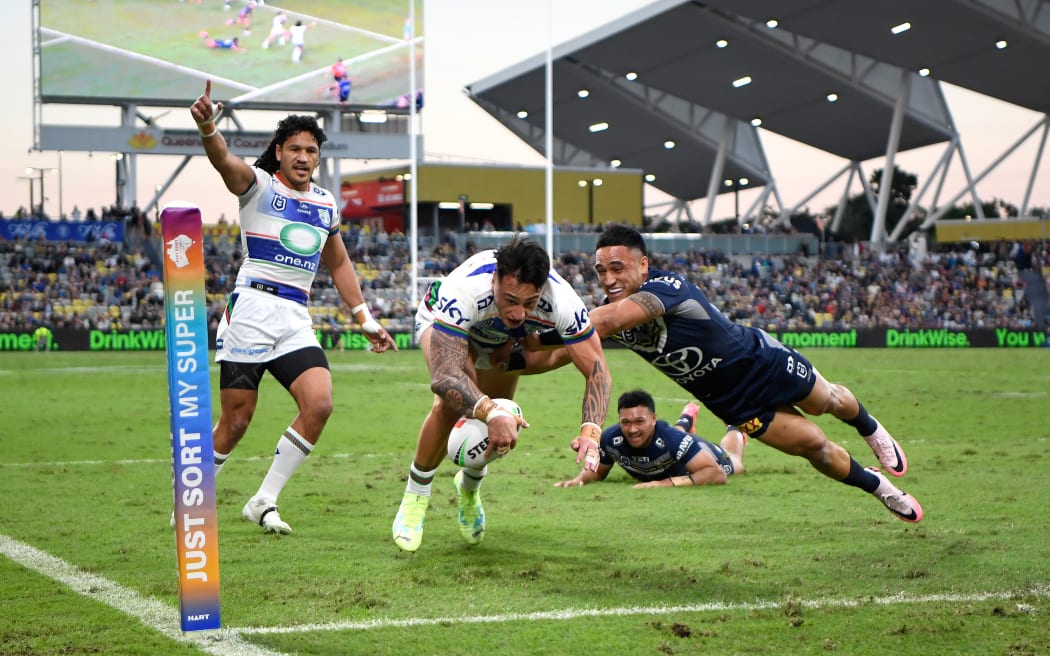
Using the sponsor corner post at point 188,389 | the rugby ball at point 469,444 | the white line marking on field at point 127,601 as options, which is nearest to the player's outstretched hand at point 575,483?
the rugby ball at point 469,444

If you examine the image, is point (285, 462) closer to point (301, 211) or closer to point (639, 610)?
point (301, 211)

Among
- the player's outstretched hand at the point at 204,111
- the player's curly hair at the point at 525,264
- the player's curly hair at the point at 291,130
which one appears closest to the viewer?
the player's curly hair at the point at 525,264

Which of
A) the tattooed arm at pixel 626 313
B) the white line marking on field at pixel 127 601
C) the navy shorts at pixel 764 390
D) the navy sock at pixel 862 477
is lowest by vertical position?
the white line marking on field at pixel 127 601

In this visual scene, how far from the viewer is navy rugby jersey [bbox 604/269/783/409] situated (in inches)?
296

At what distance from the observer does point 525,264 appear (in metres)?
6.20

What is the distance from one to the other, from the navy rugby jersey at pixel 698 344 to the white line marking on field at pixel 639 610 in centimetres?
196

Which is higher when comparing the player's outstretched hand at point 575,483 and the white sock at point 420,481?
the white sock at point 420,481

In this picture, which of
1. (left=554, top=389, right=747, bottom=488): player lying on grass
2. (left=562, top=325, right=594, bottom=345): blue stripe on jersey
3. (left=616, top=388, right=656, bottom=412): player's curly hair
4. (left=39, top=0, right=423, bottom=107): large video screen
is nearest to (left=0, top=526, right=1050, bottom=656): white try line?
(left=562, top=325, right=594, bottom=345): blue stripe on jersey

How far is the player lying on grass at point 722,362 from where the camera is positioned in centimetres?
741

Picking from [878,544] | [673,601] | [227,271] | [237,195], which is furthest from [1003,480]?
[227,271]

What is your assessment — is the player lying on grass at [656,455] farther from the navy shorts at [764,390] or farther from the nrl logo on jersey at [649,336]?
the nrl logo on jersey at [649,336]

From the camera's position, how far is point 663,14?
173 ft

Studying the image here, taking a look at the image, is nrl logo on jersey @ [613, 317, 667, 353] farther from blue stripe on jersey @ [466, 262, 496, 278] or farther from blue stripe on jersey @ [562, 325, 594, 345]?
blue stripe on jersey @ [466, 262, 496, 278]

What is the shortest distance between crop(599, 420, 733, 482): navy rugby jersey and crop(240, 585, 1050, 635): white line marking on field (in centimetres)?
424
